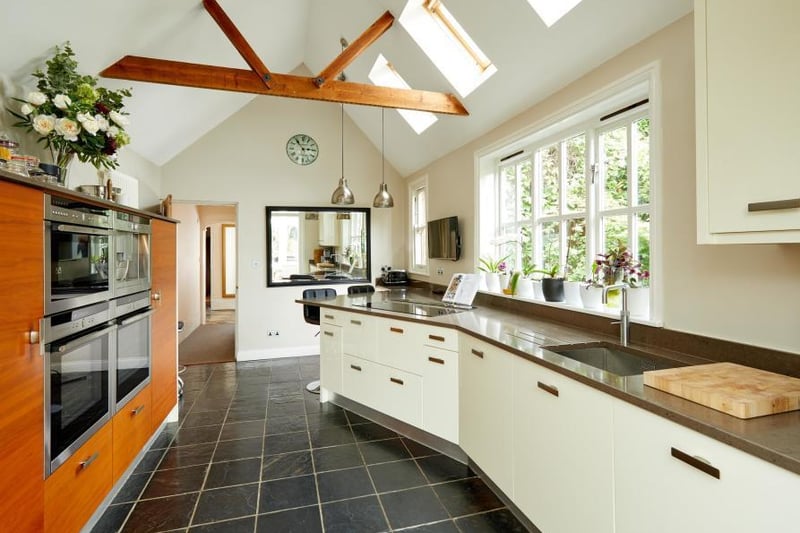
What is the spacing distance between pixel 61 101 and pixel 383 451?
8.75 ft

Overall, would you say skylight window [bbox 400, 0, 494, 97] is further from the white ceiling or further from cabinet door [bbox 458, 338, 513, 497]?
cabinet door [bbox 458, 338, 513, 497]

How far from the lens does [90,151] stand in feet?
7.27

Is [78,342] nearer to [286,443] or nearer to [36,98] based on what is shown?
[36,98]

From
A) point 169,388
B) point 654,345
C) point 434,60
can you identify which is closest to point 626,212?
point 654,345

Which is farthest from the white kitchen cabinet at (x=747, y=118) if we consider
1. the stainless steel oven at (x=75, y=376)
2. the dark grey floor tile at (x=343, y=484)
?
the stainless steel oven at (x=75, y=376)

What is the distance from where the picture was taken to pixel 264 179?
17.6ft

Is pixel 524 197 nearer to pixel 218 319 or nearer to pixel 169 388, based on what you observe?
pixel 169 388

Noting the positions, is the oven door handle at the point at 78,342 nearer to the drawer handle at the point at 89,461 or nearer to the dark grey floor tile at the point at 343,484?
the drawer handle at the point at 89,461

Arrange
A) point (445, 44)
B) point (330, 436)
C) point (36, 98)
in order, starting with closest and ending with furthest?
point (36, 98) → point (330, 436) → point (445, 44)

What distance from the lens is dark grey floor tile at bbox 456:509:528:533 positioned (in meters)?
1.95

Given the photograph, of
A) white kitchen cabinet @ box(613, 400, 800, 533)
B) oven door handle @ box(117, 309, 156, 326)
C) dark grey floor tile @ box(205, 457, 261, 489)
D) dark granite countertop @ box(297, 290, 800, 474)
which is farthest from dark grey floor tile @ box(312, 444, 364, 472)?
white kitchen cabinet @ box(613, 400, 800, 533)

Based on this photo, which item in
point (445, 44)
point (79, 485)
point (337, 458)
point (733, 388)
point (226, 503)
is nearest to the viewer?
point (733, 388)

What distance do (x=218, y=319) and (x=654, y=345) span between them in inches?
335

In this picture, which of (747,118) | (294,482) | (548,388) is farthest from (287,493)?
(747,118)
